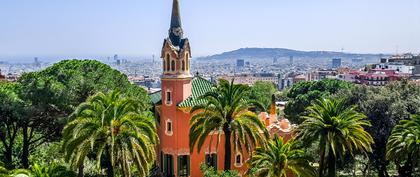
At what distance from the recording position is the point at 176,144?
40.2 meters

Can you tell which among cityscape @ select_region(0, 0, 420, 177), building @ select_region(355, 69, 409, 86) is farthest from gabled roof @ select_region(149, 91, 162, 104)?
building @ select_region(355, 69, 409, 86)

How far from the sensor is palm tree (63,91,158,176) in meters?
26.9

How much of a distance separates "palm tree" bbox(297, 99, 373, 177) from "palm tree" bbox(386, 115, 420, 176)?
2.21m

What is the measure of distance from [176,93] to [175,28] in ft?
18.6

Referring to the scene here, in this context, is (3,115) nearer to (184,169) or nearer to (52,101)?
(52,101)

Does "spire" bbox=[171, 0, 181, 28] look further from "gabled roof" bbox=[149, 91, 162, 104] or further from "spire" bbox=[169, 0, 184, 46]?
"gabled roof" bbox=[149, 91, 162, 104]

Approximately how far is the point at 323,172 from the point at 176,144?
42.0 ft

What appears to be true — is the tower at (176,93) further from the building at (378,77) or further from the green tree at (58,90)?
the building at (378,77)

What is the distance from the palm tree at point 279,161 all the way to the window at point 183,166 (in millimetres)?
8125

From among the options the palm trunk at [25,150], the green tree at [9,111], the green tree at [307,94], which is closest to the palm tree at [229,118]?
the green tree at [9,111]

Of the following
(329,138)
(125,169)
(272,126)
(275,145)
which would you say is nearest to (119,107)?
(125,169)

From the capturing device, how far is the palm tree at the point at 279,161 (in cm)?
3238

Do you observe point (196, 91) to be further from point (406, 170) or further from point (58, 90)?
point (406, 170)

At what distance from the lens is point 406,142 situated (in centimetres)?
3272
